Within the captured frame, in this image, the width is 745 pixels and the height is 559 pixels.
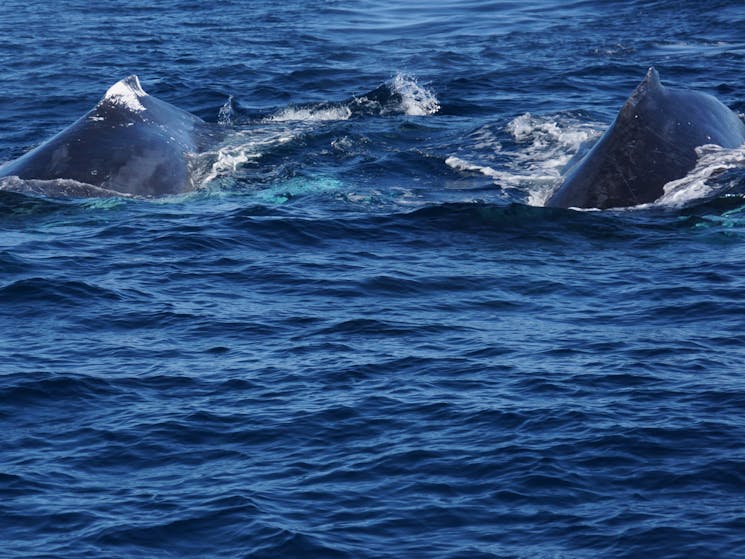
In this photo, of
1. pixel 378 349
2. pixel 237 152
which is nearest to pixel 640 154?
pixel 378 349

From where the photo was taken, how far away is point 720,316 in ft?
60.8

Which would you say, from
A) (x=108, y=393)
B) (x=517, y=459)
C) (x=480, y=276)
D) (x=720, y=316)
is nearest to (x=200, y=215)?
(x=480, y=276)

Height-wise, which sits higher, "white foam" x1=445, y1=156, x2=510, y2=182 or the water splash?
the water splash

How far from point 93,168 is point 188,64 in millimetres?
14981

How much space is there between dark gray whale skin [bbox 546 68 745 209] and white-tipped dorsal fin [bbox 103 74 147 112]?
836 centimetres

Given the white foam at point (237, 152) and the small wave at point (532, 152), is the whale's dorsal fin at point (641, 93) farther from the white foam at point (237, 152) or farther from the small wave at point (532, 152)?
the white foam at point (237, 152)

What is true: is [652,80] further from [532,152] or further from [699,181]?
[532,152]

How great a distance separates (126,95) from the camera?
26766mm

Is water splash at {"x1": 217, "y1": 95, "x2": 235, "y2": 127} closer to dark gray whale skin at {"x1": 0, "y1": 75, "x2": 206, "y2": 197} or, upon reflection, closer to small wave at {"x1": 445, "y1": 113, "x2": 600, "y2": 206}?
dark gray whale skin at {"x1": 0, "y1": 75, "x2": 206, "y2": 197}

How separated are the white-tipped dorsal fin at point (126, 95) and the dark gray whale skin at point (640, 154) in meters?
8.36

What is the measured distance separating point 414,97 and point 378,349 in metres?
16.2

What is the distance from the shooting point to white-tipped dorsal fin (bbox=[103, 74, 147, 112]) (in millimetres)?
26484

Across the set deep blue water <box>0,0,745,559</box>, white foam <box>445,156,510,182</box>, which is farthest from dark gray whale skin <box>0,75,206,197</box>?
white foam <box>445,156,510,182</box>

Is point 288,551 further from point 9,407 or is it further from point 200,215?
point 200,215
